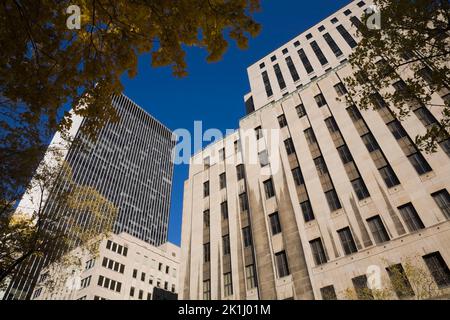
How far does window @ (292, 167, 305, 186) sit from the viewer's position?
29.5m

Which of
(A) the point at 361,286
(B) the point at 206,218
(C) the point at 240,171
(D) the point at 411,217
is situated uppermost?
(C) the point at 240,171

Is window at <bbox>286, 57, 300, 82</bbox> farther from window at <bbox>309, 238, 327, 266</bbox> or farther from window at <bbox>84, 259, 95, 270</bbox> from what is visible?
window at <bbox>84, 259, 95, 270</bbox>

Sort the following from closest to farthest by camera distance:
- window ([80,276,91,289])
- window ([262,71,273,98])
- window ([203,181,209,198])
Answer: window ([203,181,209,198]), window ([262,71,273,98]), window ([80,276,91,289])

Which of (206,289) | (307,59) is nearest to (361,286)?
(206,289)

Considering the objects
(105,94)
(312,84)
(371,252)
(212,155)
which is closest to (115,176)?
(212,155)

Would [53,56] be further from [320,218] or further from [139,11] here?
[320,218]

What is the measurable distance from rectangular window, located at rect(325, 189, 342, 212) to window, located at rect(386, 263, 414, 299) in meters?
6.71

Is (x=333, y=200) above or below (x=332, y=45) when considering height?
below

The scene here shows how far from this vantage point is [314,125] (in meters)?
31.9

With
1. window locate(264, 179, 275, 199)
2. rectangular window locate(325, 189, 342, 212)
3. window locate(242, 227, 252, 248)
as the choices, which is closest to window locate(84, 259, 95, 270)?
window locate(242, 227, 252, 248)

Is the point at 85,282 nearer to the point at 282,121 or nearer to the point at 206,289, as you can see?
the point at 206,289

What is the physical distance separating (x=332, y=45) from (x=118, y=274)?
190ft

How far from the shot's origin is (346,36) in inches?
1861

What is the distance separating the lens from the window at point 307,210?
2690 centimetres
